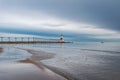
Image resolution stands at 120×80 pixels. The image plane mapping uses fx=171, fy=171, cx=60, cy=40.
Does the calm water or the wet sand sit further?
the calm water

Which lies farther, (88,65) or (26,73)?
(88,65)

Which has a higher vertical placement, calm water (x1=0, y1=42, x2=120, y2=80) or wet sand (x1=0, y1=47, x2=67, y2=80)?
wet sand (x1=0, y1=47, x2=67, y2=80)

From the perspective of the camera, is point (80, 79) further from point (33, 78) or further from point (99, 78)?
point (33, 78)

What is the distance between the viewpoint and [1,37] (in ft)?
465

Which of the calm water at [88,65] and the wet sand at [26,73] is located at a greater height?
the wet sand at [26,73]

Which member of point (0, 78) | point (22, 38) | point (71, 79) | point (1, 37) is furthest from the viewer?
point (22, 38)

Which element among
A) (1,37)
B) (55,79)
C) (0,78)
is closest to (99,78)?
(55,79)

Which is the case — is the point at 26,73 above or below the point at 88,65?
above

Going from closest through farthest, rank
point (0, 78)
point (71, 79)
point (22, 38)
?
point (0, 78), point (71, 79), point (22, 38)

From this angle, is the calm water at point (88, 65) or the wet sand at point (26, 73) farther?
the calm water at point (88, 65)

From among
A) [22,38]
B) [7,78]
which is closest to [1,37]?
[22,38]

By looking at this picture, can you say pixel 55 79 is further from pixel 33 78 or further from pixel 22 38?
pixel 22 38

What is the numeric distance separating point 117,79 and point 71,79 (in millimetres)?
2897

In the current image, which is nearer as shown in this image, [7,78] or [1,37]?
[7,78]
